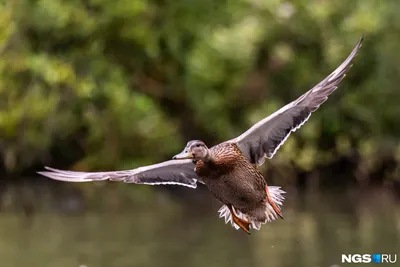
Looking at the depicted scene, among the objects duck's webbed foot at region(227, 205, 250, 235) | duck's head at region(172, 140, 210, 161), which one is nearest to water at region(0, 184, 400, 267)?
duck's webbed foot at region(227, 205, 250, 235)

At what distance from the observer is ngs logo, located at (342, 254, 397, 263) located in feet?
43.6

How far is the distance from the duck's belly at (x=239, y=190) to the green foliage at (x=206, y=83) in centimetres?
1030

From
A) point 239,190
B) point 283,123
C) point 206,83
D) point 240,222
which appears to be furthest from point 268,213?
point 206,83

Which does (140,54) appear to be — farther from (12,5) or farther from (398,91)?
(398,91)

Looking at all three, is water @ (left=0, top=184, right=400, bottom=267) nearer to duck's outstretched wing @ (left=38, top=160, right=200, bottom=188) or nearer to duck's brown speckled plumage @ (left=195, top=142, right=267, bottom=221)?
duck's outstretched wing @ (left=38, top=160, right=200, bottom=188)

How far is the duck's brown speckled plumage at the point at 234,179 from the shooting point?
9.06 meters

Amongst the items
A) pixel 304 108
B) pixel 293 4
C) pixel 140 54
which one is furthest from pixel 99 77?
pixel 304 108

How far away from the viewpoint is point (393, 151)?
784 inches

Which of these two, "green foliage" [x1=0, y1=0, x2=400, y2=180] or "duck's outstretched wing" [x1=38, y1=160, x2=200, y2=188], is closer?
"duck's outstretched wing" [x1=38, y1=160, x2=200, y2=188]

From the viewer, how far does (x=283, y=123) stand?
9531mm

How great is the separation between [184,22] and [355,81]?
4469 millimetres

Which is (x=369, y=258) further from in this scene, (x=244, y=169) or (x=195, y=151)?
(x=195, y=151)

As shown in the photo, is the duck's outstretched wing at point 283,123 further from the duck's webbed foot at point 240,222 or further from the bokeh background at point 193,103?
the bokeh background at point 193,103

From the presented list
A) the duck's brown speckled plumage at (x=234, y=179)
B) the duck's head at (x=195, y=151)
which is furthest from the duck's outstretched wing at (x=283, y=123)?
the duck's head at (x=195, y=151)
